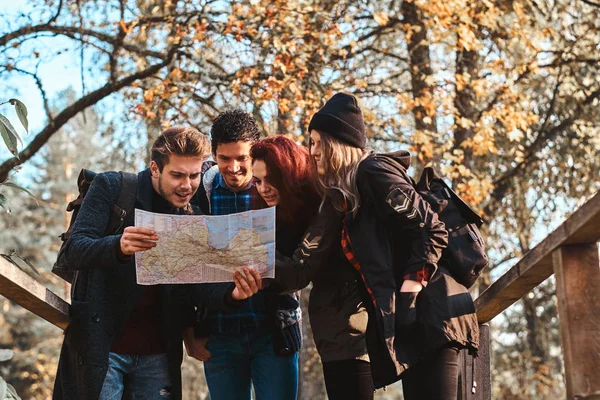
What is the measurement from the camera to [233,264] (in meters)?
3.40

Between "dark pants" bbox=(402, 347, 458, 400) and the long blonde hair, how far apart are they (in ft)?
1.99

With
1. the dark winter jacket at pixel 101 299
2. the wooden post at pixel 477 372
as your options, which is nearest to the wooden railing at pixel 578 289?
the wooden post at pixel 477 372

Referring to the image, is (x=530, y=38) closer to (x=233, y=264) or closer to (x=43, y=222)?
(x=233, y=264)

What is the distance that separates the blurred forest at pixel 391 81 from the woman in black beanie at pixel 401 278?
5.95m

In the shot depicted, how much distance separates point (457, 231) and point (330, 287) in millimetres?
549

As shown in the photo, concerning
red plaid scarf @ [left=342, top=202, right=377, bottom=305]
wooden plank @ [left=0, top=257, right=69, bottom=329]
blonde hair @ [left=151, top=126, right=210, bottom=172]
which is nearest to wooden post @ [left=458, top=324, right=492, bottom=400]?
red plaid scarf @ [left=342, top=202, right=377, bottom=305]

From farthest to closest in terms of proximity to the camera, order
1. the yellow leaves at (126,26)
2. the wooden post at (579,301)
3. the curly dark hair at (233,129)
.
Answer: the yellow leaves at (126,26) < the curly dark hair at (233,129) < the wooden post at (579,301)

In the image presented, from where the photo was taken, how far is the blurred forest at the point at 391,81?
9.95m

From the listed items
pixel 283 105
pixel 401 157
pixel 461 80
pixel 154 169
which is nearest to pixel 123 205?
pixel 154 169

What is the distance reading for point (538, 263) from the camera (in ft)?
10.2

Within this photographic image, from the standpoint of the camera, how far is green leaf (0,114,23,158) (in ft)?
10.3

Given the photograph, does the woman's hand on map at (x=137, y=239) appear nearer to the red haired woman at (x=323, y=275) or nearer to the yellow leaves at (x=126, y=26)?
the red haired woman at (x=323, y=275)

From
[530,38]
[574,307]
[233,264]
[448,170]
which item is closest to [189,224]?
[233,264]

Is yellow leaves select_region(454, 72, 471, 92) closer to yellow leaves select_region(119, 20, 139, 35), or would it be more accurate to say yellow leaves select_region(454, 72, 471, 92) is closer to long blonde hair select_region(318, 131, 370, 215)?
yellow leaves select_region(119, 20, 139, 35)
